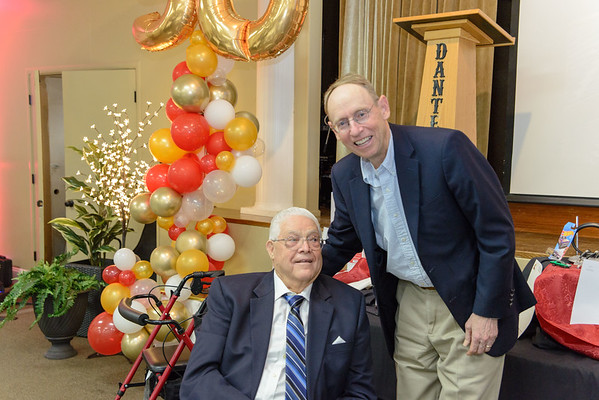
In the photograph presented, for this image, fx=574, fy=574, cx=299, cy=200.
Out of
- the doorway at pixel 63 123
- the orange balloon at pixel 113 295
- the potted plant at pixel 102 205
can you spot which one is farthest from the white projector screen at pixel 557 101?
the doorway at pixel 63 123

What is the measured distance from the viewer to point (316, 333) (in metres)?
→ 1.86

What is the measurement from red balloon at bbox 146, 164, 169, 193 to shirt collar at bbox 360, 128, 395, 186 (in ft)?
7.69

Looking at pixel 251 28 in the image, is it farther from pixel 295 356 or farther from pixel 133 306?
pixel 295 356

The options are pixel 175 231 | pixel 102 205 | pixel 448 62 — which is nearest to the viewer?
pixel 448 62

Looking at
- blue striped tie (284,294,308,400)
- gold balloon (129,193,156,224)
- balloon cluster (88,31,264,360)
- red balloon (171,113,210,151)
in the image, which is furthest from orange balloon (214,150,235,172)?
blue striped tie (284,294,308,400)

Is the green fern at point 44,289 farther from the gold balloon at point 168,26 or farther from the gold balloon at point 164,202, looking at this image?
the gold balloon at point 168,26

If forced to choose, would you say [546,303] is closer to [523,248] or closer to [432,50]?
[523,248]

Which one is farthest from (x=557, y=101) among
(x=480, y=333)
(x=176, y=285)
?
(x=480, y=333)

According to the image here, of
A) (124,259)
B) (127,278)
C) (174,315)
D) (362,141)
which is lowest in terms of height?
(174,315)

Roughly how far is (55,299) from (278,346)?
8.67 ft

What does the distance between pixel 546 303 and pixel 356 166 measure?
1.17 meters

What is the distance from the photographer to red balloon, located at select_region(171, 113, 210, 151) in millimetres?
3693

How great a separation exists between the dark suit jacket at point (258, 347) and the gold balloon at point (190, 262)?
1.83 meters

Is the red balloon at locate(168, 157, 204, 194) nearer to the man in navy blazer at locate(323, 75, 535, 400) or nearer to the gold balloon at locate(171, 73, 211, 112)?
the gold balloon at locate(171, 73, 211, 112)
